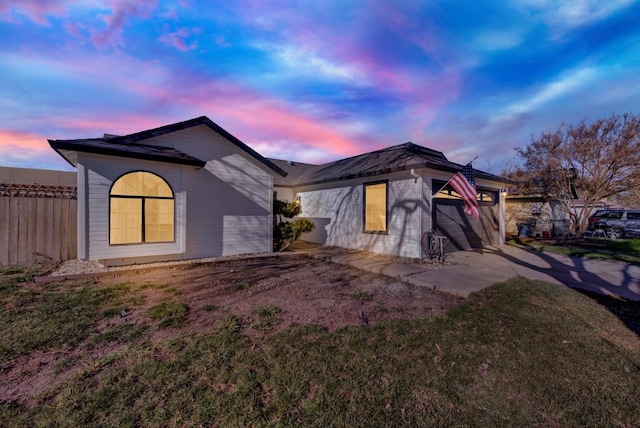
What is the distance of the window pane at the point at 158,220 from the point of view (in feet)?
25.8

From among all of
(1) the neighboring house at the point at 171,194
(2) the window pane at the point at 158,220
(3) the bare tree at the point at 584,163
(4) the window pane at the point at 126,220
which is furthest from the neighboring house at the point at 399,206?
(4) the window pane at the point at 126,220

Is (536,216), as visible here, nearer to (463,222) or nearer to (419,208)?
(463,222)

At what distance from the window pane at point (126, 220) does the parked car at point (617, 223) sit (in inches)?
885

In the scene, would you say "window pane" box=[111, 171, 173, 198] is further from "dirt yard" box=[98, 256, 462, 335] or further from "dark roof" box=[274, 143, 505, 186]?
"dark roof" box=[274, 143, 505, 186]

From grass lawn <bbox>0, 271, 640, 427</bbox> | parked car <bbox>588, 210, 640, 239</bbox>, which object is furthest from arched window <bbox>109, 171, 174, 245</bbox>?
parked car <bbox>588, 210, 640, 239</bbox>

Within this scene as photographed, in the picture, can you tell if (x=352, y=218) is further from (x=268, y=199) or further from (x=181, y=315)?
(x=181, y=315)

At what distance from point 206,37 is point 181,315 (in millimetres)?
7841

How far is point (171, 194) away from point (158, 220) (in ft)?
3.78

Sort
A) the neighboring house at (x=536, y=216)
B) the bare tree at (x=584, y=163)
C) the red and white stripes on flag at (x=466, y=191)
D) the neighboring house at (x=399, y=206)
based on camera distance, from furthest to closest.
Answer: the neighboring house at (x=536, y=216) → the bare tree at (x=584, y=163) → the neighboring house at (x=399, y=206) → the red and white stripes on flag at (x=466, y=191)

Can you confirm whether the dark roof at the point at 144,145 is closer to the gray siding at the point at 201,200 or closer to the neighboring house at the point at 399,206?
the gray siding at the point at 201,200

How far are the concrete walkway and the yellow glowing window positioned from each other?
3.65 feet

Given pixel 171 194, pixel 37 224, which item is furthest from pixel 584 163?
pixel 37 224

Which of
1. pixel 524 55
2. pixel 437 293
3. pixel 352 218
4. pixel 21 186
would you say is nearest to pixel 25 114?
pixel 21 186

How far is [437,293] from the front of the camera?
16.6 feet
